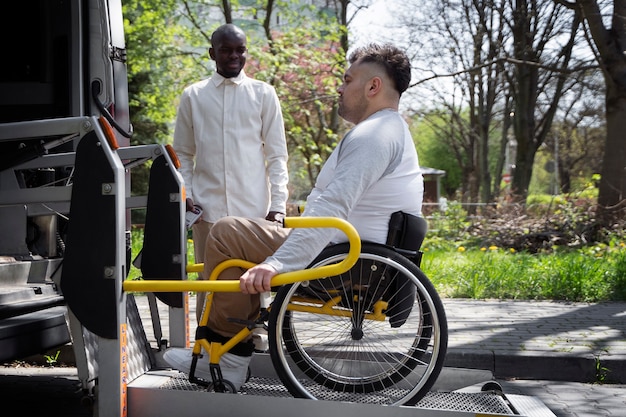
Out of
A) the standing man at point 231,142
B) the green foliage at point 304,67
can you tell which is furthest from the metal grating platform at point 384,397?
the green foliage at point 304,67

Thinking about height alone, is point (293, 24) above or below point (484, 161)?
above

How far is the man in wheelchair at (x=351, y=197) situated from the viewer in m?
3.34

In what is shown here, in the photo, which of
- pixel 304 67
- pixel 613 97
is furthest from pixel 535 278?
pixel 304 67

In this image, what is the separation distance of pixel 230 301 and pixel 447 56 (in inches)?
751

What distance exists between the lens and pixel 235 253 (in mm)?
3557

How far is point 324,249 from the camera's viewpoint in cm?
341

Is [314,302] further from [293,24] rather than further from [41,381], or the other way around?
[293,24]

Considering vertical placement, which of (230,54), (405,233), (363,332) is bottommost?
(363,332)

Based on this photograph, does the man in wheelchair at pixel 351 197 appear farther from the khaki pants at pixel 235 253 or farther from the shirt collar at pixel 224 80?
the shirt collar at pixel 224 80

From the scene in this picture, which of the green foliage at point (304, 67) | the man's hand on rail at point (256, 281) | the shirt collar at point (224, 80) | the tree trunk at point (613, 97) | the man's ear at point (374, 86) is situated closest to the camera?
the man's hand on rail at point (256, 281)

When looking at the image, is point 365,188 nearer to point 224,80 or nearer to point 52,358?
point 224,80

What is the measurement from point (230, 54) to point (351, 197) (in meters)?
1.98

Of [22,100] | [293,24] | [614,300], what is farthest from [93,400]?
[293,24]

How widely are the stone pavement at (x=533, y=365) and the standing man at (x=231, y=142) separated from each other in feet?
3.15
